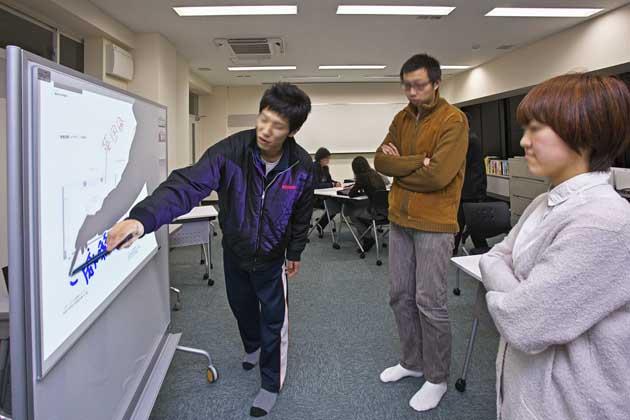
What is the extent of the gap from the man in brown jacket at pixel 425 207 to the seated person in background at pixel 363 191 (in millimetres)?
2608

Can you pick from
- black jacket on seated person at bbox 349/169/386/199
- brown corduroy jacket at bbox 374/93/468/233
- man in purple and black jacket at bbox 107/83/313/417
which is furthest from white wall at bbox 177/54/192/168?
brown corduroy jacket at bbox 374/93/468/233

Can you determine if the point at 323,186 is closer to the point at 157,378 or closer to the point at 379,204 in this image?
the point at 379,204

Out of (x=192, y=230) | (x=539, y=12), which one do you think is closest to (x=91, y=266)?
(x=192, y=230)

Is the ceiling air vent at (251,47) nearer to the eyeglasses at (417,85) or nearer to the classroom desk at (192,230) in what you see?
the classroom desk at (192,230)

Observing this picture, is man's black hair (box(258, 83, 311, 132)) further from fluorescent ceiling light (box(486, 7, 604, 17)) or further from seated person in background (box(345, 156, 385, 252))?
fluorescent ceiling light (box(486, 7, 604, 17))

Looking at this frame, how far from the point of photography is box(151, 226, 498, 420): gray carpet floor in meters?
2.02

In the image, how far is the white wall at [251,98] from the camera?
9.41 meters

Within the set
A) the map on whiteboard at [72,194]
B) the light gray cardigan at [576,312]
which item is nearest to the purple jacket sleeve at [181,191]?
the map on whiteboard at [72,194]

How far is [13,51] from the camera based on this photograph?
2.69ft

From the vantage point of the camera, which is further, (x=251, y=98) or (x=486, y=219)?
(x=251, y=98)

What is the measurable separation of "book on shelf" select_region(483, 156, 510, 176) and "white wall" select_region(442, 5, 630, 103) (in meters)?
1.14

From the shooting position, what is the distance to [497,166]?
7.01 metres

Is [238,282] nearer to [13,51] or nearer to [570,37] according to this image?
[13,51]

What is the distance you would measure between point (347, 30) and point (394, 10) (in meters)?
0.83
